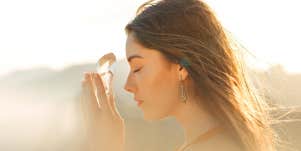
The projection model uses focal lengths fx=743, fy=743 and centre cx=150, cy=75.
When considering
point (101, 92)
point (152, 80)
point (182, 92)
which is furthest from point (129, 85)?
point (101, 92)

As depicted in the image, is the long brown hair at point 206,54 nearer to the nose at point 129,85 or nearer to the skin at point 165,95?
the skin at point 165,95

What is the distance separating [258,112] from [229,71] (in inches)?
11.3

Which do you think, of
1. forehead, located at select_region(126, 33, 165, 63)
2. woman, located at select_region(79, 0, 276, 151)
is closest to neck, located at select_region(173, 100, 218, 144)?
woman, located at select_region(79, 0, 276, 151)

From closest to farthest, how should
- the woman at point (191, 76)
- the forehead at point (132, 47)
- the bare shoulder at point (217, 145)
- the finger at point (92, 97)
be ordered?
the bare shoulder at point (217, 145) → the woman at point (191, 76) → the forehead at point (132, 47) → the finger at point (92, 97)

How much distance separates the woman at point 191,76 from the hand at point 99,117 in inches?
A: 14.9

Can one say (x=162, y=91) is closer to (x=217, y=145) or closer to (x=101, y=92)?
(x=217, y=145)

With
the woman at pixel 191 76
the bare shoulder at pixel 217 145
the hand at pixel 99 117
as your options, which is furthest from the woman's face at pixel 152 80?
the hand at pixel 99 117

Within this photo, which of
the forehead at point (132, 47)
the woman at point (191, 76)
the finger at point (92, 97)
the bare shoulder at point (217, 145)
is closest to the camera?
the bare shoulder at point (217, 145)

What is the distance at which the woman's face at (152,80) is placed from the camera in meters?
3.26

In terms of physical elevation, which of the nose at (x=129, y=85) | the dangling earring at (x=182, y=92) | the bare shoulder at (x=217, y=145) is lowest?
the bare shoulder at (x=217, y=145)

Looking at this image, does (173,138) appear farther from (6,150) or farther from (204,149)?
(204,149)

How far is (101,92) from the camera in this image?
3732 mm

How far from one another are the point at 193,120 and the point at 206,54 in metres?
0.29

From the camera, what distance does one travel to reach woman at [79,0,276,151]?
3.20m
